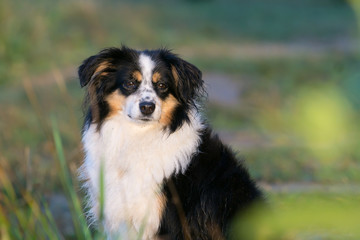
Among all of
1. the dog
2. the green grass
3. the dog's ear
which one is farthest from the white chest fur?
the green grass

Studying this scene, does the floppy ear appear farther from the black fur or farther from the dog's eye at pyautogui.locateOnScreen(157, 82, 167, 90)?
the black fur

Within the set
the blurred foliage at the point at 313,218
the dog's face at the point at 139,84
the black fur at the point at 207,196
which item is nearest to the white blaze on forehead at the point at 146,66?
the dog's face at the point at 139,84

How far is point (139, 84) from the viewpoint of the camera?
420cm

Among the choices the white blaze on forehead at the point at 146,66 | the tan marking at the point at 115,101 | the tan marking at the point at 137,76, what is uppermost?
the white blaze on forehead at the point at 146,66

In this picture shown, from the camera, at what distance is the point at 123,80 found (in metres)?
4.27

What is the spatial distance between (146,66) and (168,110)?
315 millimetres

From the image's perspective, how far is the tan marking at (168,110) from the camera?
4254 mm

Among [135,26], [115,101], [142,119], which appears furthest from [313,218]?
[135,26]

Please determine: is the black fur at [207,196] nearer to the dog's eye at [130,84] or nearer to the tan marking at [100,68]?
the dog's eye at [130,84]

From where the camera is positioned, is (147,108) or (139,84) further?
(139,84)

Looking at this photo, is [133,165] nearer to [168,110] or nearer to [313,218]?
[168,110]

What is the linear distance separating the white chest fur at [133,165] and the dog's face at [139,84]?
8 cm

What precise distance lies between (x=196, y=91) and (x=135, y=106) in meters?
0.48

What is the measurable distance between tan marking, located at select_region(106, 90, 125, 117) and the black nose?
218 millimetres
